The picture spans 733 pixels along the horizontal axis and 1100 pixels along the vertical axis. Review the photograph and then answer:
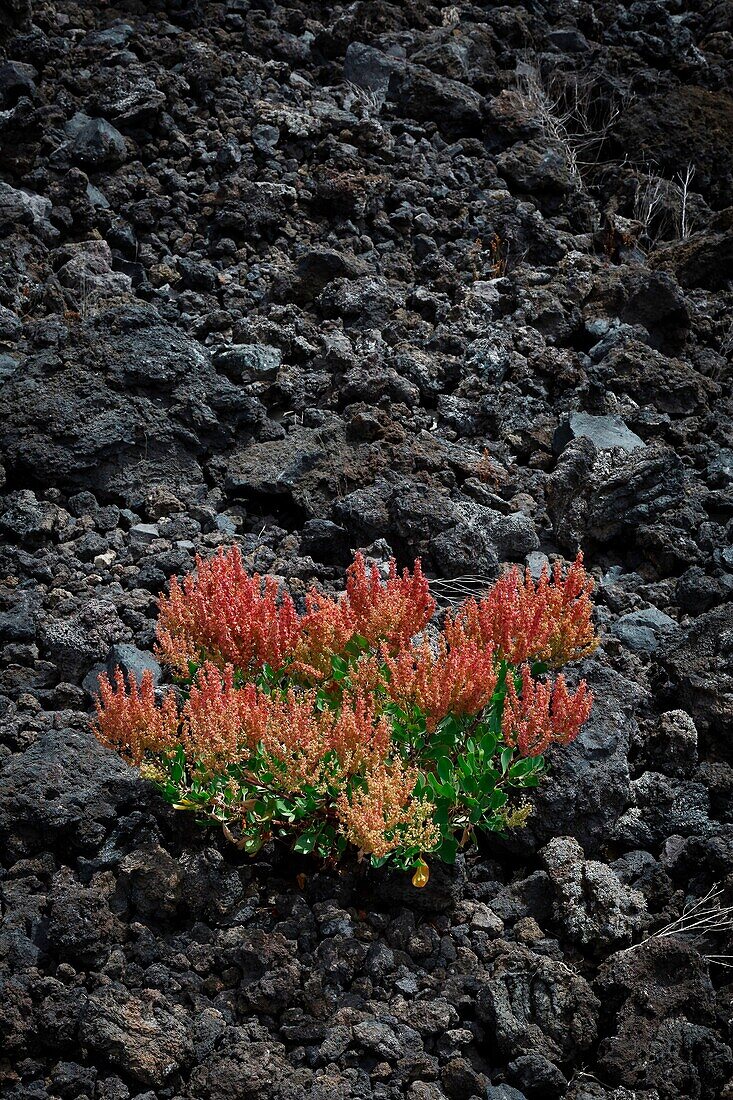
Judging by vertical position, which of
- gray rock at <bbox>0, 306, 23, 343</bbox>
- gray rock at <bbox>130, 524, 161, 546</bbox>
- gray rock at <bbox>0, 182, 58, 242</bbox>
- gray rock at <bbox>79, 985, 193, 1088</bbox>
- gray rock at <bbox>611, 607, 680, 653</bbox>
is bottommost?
gray rock at <bbox>79, 985, 193, 1088</bbox>

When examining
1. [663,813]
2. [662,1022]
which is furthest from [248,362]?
[662,1022]

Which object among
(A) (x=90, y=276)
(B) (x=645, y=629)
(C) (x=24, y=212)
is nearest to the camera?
(B) (x=645, y=629)

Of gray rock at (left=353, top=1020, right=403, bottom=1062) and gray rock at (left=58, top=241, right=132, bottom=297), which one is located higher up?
gray rock at (left=58, top=241, right=132, bottom=297)

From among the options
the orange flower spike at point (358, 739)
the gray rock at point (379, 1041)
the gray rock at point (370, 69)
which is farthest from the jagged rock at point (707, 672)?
the gray rock at point (370, 69)

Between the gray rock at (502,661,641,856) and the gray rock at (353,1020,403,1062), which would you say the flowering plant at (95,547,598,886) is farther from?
the gray rock at (353,1020,403,1062)

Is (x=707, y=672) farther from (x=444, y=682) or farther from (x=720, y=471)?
(x=720, y=471)

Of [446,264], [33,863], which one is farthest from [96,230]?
[33,863]

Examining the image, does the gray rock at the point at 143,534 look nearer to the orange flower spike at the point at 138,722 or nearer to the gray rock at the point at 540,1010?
the orange flower spike at the point at 138,722

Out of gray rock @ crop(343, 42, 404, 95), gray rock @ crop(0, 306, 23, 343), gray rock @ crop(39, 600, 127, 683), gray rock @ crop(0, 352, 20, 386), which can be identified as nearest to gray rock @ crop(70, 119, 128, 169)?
gray rock @ crop(0, 306, 23, 343)
